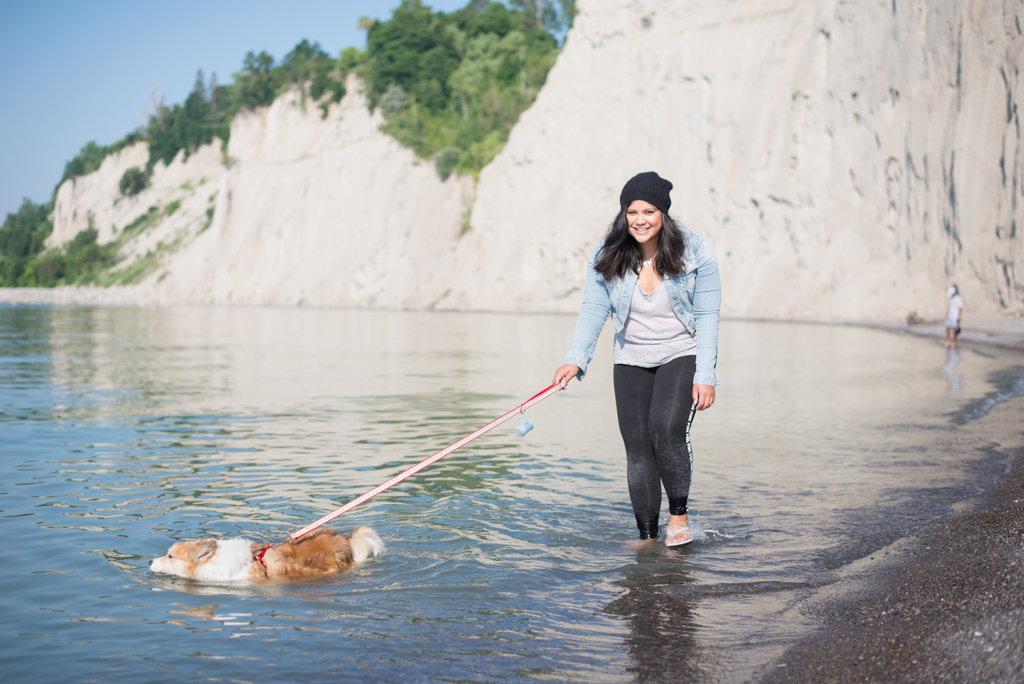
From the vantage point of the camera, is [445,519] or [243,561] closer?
[243,561]

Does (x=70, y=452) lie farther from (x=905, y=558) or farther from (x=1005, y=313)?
(x=1005, y=313)

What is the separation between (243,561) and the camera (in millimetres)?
4328

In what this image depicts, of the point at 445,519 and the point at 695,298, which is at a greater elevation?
the point at 695,298

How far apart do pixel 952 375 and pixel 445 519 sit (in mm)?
11929

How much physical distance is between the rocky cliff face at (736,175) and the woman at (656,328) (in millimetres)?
29656

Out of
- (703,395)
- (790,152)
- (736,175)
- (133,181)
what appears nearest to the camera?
(703,395)

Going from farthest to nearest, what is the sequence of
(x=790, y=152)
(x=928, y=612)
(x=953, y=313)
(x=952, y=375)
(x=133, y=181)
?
1. (x=133, y=181)
2. (x=790, y=152)
3. (x=953, y=313)
4. (x=952, y=375)
5. (x=928, y=612)

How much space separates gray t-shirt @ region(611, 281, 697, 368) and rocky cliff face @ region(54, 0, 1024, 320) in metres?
29.7

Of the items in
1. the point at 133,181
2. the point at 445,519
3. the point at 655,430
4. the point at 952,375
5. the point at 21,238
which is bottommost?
the point at 445,519

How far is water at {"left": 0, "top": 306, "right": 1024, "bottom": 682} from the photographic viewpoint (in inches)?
134

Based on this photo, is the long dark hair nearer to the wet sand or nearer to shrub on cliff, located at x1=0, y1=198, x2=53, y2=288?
the wet sand

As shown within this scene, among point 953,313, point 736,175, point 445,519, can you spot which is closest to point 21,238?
point 736,175

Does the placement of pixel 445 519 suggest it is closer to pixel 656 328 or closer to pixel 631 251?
pixel 656 328

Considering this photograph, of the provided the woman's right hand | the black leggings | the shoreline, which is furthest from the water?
the shoreline
